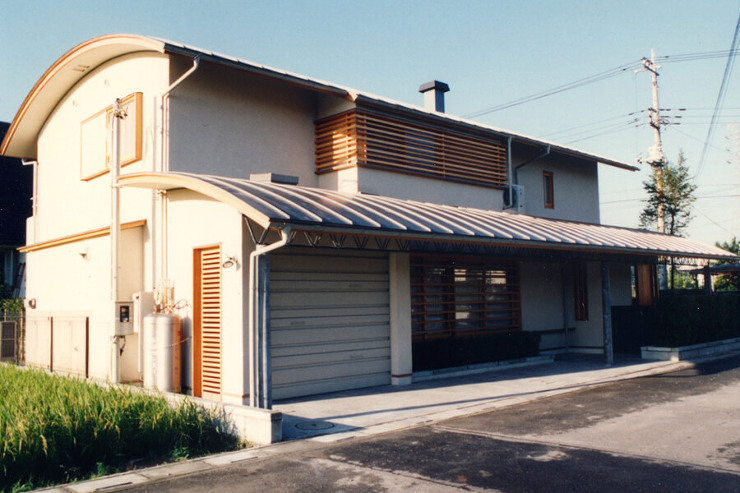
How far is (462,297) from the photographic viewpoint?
1466cm

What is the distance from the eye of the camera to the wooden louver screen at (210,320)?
10.4 metres

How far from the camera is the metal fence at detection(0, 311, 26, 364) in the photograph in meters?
15.5

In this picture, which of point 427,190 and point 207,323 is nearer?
point 207,323

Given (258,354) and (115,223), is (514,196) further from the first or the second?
(258,354)

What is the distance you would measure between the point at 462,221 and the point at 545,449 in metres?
5.45

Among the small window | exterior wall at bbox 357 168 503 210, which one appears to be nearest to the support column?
exterior wall at bbox 357 168 503 210

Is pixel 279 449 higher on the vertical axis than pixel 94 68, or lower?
lower

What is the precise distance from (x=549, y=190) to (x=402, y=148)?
260 inches

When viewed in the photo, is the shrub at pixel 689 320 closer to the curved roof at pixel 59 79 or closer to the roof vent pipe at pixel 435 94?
the roof vent pipe at pixel 435 94

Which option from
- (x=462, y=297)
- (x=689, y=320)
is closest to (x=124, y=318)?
(x=462, y=297)

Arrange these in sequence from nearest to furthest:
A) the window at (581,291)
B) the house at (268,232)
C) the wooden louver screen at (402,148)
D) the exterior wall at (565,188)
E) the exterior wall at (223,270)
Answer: the exterior wall at (223,270) → the house at (268,232) → the wooden louver screen at (402,148) → the window at (581,291) → the exterior wall at (565,188)

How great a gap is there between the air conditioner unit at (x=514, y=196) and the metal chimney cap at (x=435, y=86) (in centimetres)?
397

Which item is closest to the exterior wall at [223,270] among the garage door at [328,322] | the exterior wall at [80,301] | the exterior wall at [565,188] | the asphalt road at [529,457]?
the garage door at [328,322]

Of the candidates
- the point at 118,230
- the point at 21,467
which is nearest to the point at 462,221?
the point at 118,230
